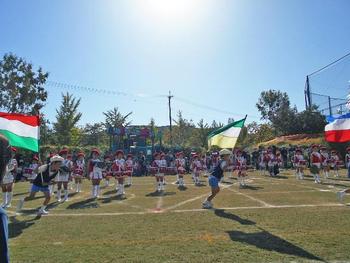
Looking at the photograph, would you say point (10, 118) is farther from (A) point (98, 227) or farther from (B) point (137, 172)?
(B) point (137, 172)

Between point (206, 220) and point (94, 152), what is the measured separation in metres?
9.17

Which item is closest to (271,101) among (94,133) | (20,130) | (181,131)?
(181,131)

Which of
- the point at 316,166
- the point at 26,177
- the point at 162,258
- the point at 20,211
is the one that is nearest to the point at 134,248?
the point at 162,258

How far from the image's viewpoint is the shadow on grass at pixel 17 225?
395 inches

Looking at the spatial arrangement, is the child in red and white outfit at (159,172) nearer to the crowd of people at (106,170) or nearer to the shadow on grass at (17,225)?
the crowd of people at (106,170)

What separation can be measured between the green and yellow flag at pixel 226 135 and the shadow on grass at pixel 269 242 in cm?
612

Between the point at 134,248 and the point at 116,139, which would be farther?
the point at 116,139

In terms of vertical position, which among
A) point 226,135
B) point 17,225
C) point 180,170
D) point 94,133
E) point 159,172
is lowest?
point 17,225

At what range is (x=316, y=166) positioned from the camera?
75.4ft

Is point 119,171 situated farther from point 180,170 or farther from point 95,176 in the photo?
point 180,170

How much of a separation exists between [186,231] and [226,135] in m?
6.56

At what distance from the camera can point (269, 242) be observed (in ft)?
27.6

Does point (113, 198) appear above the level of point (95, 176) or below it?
below

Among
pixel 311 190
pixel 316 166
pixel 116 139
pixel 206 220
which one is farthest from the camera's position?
pixel 116 139
